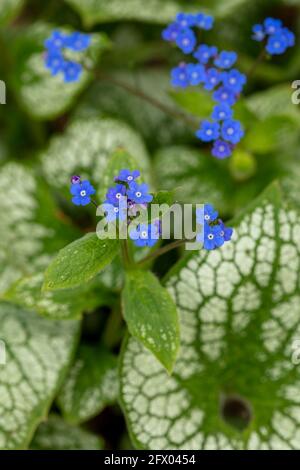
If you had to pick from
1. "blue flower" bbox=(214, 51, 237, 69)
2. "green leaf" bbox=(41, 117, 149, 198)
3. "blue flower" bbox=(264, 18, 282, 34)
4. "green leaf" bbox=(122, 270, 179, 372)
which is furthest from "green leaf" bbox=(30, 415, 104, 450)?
"blue flower" bbox=(264, 18, 282, 34)

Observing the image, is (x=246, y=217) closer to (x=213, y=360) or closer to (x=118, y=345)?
(x=213, y=360)

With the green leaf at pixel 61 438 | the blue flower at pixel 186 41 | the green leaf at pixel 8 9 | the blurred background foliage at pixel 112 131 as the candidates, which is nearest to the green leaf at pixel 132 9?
the blurred background foliage at pixel 112 131

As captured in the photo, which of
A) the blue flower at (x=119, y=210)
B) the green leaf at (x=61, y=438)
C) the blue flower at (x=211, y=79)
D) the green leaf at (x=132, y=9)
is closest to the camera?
the blue flower at (x=119, y=210)

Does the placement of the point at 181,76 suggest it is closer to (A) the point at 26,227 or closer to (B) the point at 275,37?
(B) the point at 275,37

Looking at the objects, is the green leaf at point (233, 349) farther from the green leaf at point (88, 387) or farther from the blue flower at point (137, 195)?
the blue flower at point (137, 195)

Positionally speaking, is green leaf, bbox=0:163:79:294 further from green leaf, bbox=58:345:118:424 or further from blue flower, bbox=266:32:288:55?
blue flower, bbox=266:32:288:55

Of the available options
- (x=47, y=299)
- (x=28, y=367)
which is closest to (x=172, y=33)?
(x=47, y=299)

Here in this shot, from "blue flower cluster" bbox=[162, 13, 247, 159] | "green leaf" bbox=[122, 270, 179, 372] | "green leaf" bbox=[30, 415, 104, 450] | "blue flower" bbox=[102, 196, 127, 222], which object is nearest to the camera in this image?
"blue flower" bbox=[102, 196, 127, 222]
